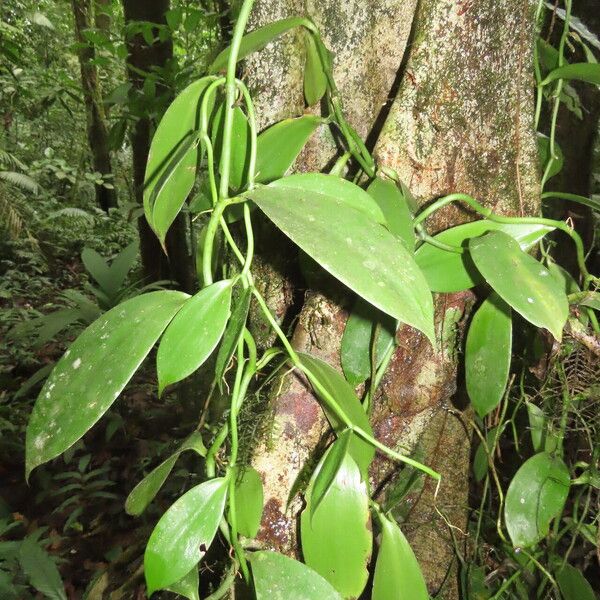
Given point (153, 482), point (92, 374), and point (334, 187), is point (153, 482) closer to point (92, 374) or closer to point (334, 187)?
point (92, 374)

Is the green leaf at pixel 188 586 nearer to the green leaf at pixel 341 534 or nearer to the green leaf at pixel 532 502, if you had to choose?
the green leaf at pixel 341 534

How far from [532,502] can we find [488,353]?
0.21m

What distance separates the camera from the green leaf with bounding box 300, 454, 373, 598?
1.37ft

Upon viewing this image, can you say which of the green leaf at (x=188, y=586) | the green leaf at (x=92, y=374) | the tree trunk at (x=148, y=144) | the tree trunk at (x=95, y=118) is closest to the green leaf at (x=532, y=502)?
the green leaf at (x=188, y=586)

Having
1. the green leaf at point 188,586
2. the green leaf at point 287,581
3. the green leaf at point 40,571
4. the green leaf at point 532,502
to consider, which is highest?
the green leaf at point 287,581

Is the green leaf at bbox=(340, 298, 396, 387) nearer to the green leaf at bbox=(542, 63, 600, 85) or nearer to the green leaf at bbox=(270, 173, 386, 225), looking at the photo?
the green leaf at bbox=(270, 173, 386, 225)

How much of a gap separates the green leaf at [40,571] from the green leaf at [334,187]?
1127 mm

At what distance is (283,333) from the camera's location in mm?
460

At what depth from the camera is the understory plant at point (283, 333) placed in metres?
0.32

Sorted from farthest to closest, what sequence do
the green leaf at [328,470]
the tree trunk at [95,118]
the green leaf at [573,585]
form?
the tree trunk at [95,118] < the green leaf at [573,585] < the green leaf at [328,470]

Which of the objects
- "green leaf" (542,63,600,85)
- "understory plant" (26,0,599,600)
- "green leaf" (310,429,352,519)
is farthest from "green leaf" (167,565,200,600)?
"green leaf" (542,63,600,85)

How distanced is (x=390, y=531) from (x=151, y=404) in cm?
178

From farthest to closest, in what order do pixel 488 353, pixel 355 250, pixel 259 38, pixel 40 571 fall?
pixel 40 571, pixel 488 353, pixel 259 38, pixel 355 250

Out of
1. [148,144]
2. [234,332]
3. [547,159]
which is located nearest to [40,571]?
[234,332]
